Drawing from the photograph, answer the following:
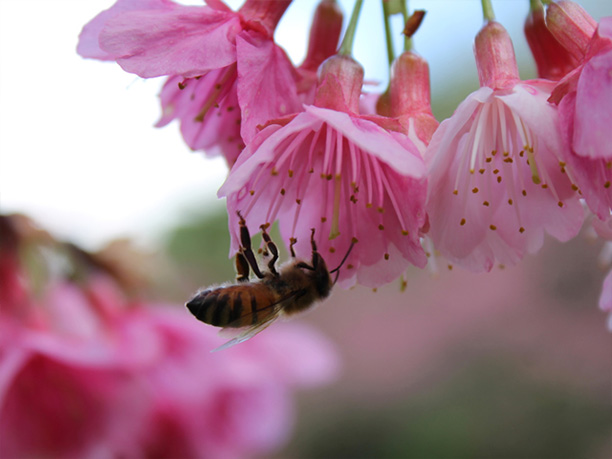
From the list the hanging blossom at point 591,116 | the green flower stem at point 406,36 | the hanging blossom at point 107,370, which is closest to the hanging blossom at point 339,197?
the green flower stem at point 406,36

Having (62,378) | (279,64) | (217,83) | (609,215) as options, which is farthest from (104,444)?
(609,215)

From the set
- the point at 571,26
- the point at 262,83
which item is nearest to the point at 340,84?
the point at 262,83

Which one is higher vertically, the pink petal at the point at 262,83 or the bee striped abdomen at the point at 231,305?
the pink petal at the point at 262,83

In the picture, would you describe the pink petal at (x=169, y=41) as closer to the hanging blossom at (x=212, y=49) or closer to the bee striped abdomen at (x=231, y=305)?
the hanging blossom at (x=212, y=49)

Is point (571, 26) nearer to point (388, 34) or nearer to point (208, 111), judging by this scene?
point (388, 34)

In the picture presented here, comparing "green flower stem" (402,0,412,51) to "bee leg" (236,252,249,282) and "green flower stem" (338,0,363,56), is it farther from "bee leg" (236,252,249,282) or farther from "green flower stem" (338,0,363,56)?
"bee leg" (236,252,249,282)

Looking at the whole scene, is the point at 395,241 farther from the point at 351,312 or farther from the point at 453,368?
the point at 351,312
